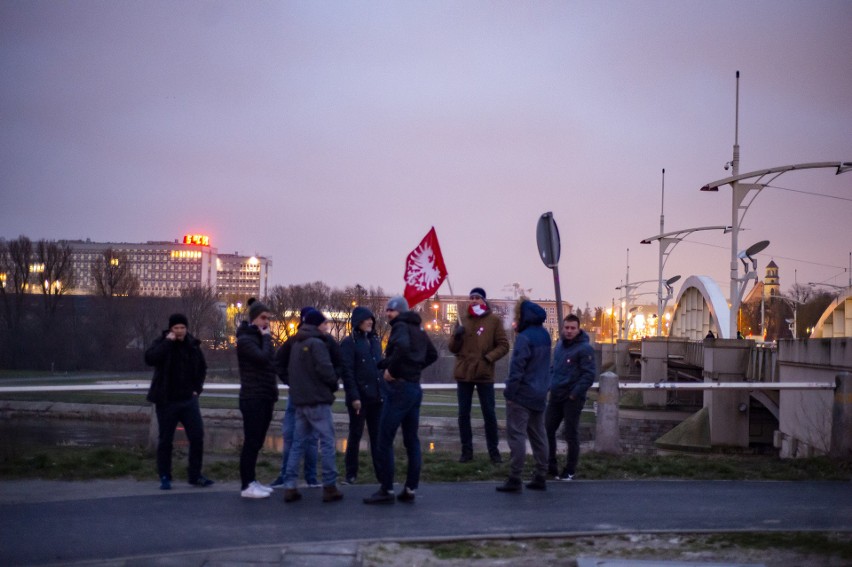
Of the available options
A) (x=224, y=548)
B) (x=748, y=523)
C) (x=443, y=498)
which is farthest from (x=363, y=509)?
(x=748, y=523)

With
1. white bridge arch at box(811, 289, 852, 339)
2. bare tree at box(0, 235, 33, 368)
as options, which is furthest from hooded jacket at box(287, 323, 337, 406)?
bare tree at box(0, 235, 33, 368)

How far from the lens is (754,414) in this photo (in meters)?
32.8

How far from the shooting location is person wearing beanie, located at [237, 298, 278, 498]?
921 centimetres

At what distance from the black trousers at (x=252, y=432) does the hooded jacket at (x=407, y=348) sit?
138 centimetres

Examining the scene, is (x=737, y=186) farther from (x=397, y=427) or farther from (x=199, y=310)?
(x=199, y=310)

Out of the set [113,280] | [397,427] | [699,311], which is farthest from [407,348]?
[113,280]

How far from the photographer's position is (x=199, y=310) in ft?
266

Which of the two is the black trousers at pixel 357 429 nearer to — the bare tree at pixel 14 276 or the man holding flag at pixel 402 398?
the man holding flag at pixel 402 398

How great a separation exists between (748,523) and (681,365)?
47.3m

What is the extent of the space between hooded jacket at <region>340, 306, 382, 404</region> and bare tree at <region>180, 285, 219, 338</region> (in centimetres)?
6830

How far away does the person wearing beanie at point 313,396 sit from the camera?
29.3 feet

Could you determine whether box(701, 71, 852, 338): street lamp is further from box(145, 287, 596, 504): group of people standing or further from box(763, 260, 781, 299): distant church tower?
box(763, 260, 781, 299): distant church tower

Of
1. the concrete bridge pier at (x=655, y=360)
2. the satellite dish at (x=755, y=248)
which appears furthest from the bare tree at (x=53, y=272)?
the satellite dish at (x=755, y=248)

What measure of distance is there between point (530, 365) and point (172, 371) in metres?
3.96
